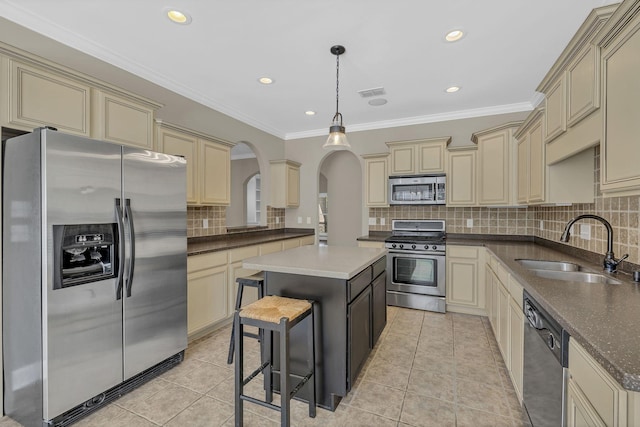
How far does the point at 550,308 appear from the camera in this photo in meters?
1.30

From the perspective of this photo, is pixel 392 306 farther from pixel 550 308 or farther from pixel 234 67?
pixel 234 67

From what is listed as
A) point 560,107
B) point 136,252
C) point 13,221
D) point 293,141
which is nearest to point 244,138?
point 293,141

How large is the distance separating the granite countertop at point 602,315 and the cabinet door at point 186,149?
3.00 m

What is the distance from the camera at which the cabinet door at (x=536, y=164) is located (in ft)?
8.23

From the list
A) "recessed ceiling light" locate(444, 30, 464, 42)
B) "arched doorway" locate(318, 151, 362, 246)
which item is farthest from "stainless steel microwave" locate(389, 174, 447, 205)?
"recessed ceiling light" locate(444, 30, 464, 42)

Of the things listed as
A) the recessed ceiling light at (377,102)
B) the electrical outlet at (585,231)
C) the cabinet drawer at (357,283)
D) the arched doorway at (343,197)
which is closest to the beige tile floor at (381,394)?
the cabinet drawer at (357,283)

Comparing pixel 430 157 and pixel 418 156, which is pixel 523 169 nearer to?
Answer: pixel 430 157

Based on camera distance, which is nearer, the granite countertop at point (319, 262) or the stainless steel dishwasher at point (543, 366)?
the stainless steel dishwasher at point (543, 366)

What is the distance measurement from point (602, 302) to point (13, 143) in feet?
10.9

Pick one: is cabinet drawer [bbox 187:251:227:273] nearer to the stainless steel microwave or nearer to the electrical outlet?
the stainless steel microwave

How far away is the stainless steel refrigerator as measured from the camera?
1720 mm

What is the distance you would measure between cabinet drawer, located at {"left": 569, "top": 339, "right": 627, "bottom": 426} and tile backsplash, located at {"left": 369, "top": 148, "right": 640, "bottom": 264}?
1210mm

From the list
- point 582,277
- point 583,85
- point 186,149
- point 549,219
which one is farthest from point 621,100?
point 186,149

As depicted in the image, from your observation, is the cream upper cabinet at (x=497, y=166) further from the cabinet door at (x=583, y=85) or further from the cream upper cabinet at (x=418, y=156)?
the cabinet door at (x=583, y=85)
